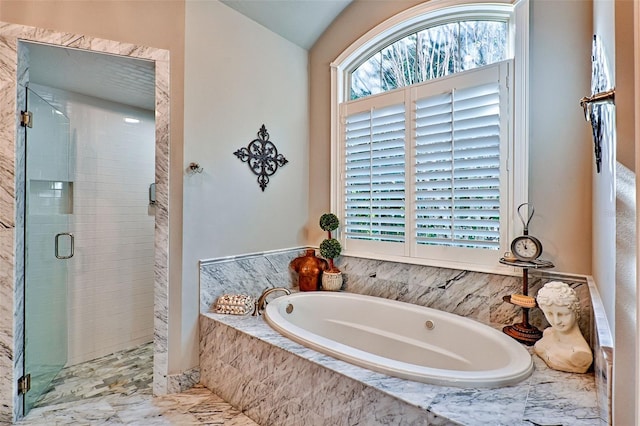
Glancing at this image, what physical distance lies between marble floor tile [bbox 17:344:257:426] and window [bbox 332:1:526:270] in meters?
1.58

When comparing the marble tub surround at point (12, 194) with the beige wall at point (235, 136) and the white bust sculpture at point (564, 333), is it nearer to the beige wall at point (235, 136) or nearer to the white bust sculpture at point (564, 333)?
the beige wall at point (235, 136)

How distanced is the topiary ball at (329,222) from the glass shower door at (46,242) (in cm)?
204

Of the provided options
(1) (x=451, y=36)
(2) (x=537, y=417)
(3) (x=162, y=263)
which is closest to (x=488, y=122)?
(1) (x=451, y=36)

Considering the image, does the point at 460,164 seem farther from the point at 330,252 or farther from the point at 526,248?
the point at 330,252

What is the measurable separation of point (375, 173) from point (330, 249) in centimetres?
75

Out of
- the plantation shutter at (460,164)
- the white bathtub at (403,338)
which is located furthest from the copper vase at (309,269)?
the plantation shutter at (460,164)

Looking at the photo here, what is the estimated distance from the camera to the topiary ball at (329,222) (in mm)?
2869

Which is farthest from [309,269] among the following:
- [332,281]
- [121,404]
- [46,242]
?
[46,242]

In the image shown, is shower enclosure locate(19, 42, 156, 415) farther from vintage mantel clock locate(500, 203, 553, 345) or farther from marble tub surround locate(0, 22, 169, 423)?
vintage mantel clock locate(500, 203, 553, 345)

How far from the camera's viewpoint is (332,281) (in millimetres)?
2828

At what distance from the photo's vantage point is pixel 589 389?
137cm

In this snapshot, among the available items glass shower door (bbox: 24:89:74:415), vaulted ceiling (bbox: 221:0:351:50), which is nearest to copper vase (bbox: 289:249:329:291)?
glass shower door (bbox: 24:89:74:415)

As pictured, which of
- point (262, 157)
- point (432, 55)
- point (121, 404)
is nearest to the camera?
point (121, 404)

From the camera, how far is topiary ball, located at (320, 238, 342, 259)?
2.83 metres
